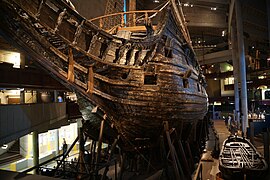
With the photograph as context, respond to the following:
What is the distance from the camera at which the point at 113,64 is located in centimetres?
480

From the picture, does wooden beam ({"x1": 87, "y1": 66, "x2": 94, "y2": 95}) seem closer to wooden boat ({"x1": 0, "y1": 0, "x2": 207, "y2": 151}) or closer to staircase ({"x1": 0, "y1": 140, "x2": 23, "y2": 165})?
wooden boat ({"x1": 0, "y1": 0, "x2": 207, "y2": 151})

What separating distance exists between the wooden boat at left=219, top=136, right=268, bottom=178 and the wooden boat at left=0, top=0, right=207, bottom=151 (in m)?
1.79

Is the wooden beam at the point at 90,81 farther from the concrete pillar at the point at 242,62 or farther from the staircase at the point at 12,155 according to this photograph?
the concrete pillar at the point at 242,62

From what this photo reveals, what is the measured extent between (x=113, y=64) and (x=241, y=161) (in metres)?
5.21

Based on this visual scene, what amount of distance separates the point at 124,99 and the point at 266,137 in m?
5.22

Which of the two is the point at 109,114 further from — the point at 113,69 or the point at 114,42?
the point at 114,42

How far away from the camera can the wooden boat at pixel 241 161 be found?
6391mm

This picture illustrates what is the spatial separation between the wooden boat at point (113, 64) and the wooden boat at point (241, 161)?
1.79 m

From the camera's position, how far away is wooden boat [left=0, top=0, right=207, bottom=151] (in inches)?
148

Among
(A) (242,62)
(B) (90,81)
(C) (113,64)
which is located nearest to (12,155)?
(B) (90,81)

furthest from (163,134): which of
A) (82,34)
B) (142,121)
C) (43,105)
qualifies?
(43,105)

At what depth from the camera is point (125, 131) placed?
5332 mm

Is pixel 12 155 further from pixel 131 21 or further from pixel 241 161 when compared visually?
pixel 241 161

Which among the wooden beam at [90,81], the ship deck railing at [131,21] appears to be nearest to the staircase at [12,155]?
the ship deck railing at [131,21]
